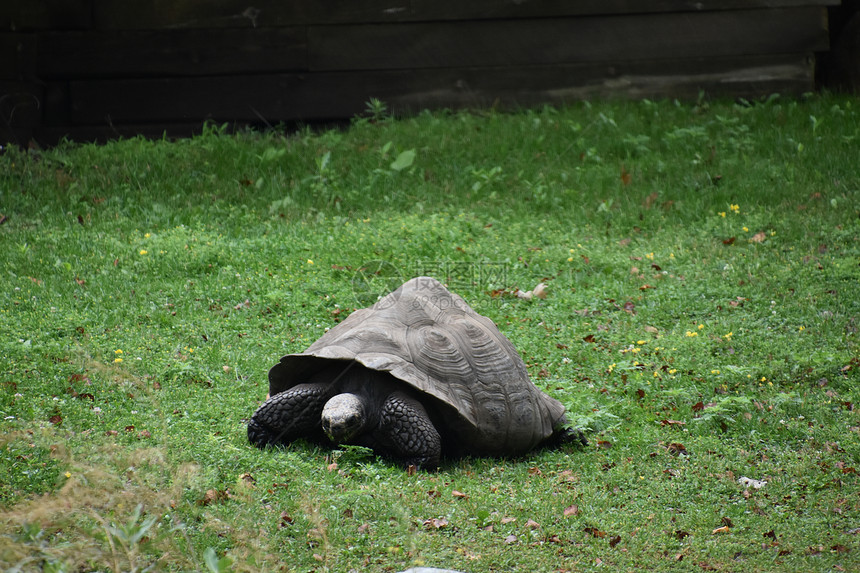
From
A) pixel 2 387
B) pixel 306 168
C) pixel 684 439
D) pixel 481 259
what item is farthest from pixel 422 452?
pixel 306 168

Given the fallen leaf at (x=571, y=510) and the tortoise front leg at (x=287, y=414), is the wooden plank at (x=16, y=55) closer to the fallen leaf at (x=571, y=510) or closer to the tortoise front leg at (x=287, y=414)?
the tortoise front leg at (x=287, y=414)

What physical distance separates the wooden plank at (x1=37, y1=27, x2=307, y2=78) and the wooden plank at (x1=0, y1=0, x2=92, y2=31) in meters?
0.16

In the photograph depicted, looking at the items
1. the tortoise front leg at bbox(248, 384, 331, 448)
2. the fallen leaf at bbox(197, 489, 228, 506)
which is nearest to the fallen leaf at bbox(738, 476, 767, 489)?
the tortoise front leg at bbox(248, 384, 331, 448)

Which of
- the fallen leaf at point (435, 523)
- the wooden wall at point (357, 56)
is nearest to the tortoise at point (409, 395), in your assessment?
the fallen leaf at point (435, 523)

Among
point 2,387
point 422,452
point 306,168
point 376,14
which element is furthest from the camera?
point 376,14

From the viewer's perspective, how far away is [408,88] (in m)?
13.0

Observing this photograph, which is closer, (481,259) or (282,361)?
(282,361)

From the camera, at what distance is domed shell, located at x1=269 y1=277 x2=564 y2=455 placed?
5145 mm

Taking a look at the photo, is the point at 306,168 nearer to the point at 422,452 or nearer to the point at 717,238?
the point at 717,238

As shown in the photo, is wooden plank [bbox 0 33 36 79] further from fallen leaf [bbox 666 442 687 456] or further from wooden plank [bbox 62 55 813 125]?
fallen leaf [bbox 666 442 687 456]

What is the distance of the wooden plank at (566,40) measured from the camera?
12727 millimetres

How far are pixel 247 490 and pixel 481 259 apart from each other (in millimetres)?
5029

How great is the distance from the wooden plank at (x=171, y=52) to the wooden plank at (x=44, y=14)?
156 mm

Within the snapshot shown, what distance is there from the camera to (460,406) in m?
5.15
